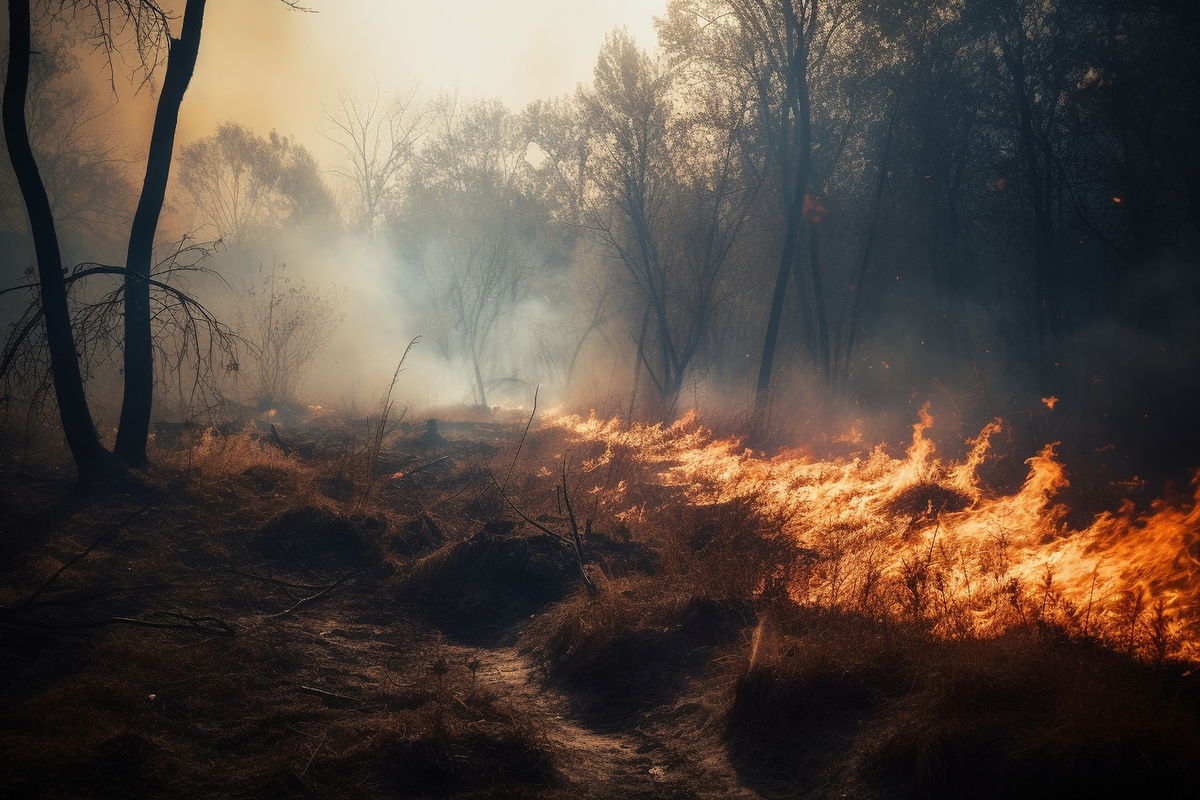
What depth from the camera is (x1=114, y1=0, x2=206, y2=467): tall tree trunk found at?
32.2 ft

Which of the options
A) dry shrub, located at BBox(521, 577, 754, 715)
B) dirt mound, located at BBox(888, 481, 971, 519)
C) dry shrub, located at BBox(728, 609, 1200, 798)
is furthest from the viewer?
dirt mound, located at BBox(888, 481, 971, 519)

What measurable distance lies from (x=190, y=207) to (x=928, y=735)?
120 feet

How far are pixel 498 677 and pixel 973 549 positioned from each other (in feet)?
14.5

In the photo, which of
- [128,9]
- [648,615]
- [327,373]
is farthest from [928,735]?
[327,373]

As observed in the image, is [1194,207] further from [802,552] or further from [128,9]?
[128,9]

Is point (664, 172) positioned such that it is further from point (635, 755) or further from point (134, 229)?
point (635, 755)

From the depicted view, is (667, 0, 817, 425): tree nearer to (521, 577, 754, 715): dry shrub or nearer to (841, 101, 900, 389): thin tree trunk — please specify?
(841, 101, 900, 389): thin tree trunk

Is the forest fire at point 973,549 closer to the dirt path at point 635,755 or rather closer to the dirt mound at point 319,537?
the dirt path at point 635,755

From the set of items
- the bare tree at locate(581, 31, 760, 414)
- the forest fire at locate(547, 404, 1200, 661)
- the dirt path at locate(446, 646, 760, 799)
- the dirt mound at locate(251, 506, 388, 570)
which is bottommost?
the dirt path at locate(446, 646, 760, 799)

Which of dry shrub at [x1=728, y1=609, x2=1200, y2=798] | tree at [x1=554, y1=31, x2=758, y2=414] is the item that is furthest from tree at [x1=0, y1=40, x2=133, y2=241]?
dry shrub at [x1=728, y1=609, x2=1200, y2=798]

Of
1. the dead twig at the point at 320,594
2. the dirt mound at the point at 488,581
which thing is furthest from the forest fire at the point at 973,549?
the dead twig at the point at 320,594

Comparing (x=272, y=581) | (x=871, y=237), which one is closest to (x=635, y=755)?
(x=272, y=581)

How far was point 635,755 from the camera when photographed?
4.83 m

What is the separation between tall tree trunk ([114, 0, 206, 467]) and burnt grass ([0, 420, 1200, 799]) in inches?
47.7
